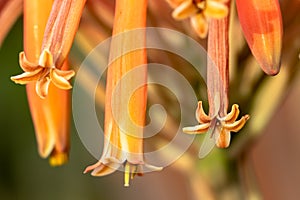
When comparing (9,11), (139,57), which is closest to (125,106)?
(139,57)

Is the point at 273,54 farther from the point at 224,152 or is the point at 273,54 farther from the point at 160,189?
the point at 160,189

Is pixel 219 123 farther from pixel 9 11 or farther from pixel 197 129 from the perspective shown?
pixel 9 11

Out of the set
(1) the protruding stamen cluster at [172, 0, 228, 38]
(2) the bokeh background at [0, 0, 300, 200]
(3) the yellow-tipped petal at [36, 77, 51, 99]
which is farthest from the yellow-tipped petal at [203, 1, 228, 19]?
(2) the bokeh background at [0, 0, 300, 200]

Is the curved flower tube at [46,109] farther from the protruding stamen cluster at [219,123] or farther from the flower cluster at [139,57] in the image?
the protruding stamen cluster at [219,123]

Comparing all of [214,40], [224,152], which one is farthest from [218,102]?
[224,152]

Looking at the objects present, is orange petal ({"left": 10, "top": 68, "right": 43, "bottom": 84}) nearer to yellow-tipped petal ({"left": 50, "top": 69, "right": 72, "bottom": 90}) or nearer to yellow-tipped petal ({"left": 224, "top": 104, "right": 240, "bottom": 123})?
yellow-tipped petal ({"left": 50, "top": 69, "right": 72, "bottom": 90})
